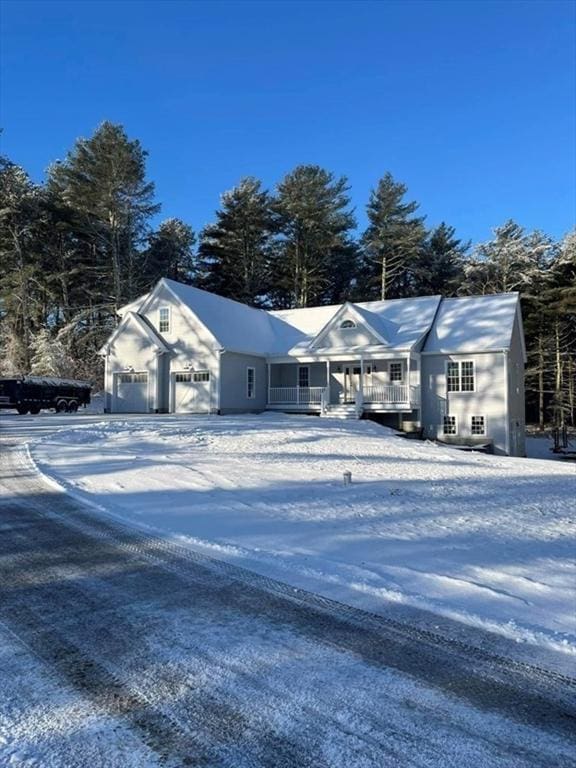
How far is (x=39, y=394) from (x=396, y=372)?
17.0 m

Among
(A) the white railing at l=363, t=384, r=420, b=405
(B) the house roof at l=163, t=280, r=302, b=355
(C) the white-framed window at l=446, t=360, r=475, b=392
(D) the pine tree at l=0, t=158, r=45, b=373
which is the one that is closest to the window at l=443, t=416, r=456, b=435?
(C) the white-framed window at l=446, t=360, r=475, b=392

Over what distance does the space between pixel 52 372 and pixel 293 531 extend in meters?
32.2

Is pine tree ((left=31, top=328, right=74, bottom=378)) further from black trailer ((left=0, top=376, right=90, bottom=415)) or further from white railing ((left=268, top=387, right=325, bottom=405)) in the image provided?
white railing ((left=268, top=387, right=325, bottom=405))

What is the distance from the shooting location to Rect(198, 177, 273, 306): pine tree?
1719 inches

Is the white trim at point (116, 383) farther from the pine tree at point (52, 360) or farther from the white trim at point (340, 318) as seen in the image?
the pine tree at point (52, 360)

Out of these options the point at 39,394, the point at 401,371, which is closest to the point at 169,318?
the point at 39,394

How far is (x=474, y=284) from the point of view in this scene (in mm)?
42688

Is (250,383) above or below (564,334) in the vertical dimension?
below

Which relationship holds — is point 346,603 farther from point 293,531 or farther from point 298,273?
point 298,273

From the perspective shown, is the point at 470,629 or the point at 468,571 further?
the point at 468,571

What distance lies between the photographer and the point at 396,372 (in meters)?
27.1

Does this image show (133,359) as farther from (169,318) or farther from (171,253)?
(171,253)

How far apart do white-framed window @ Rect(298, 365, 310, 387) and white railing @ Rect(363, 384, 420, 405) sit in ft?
12.8

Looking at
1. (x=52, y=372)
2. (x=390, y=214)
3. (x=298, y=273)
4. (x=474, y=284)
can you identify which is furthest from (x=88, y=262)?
(x=474, y=284)
